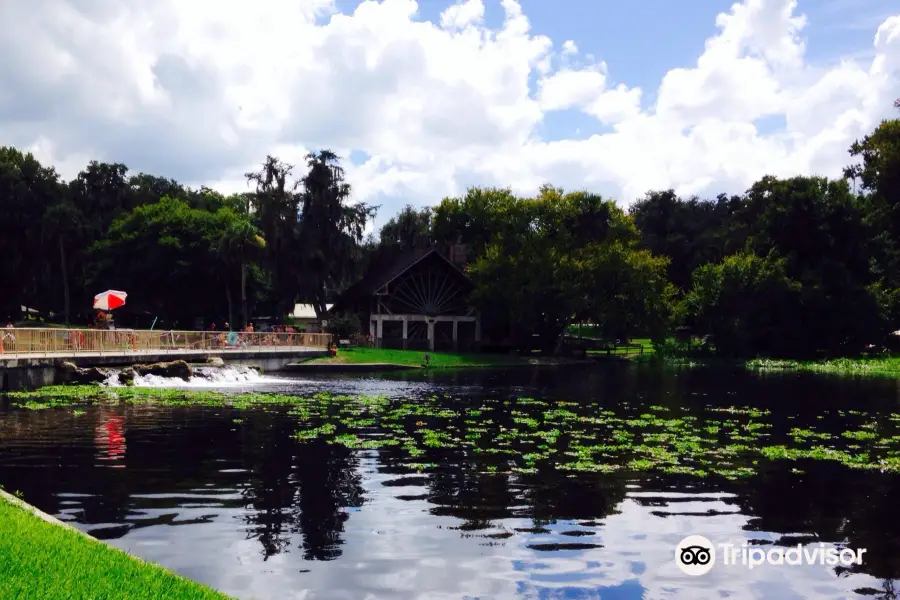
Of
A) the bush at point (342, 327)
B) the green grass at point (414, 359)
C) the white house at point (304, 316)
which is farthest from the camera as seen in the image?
the white house at point (304, 316)

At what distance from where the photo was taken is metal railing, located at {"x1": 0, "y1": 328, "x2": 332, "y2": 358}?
33438 millimetres

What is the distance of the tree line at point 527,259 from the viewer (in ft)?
225

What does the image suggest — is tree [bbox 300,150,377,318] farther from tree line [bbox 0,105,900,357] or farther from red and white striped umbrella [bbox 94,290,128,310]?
red and white striped umbrella [bbox 94,290,128,310]

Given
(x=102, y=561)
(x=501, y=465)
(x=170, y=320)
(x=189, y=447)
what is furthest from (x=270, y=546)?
(x=170, y=320)

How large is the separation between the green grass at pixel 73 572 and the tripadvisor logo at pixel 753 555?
6.03 meters

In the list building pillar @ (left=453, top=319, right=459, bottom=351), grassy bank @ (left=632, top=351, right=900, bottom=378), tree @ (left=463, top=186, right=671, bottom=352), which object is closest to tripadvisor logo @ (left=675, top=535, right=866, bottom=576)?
grassy bank @ (left=632, top=351, right=900, bottom=378)

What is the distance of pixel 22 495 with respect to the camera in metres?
13.3

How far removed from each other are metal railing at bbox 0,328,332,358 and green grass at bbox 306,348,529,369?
2917mm

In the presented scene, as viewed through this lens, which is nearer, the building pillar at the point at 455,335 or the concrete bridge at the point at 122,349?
the concrete bridge at the point at 122,349

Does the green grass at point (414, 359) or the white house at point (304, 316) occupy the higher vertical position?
the white house at point (304, 316)

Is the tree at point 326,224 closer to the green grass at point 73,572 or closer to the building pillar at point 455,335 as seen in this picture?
the building pillar at point 455,335

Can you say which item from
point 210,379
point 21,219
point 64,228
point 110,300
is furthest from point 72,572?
point 21,219

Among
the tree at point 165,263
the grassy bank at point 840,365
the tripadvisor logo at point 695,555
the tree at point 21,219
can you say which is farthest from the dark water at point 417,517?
the tree at point 21,219

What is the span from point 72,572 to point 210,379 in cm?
3333
